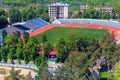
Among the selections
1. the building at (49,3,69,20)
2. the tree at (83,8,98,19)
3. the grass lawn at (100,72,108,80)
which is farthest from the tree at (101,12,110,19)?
the grass lawn at (100,72,108,80)

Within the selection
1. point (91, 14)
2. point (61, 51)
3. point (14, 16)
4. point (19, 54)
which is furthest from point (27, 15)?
point (61, 51)

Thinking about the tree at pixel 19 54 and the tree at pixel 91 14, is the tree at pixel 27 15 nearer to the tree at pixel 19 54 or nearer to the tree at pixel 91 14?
the tree at pixel 91 14

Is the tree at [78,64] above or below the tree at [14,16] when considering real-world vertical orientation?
above

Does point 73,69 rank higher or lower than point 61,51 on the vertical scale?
higher

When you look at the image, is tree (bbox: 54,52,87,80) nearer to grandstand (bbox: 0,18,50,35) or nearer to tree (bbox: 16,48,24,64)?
tree (bbox: 16,48,24,64)

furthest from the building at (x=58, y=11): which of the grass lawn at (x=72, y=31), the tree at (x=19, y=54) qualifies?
the tree at (x=19, y=54)

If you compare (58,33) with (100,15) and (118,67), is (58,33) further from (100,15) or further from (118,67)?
(118,67)

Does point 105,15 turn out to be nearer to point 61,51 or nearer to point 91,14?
point 91,14

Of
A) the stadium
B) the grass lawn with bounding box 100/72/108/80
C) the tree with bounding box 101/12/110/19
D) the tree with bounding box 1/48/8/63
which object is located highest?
the tree with bounding box 1/48/8/63
